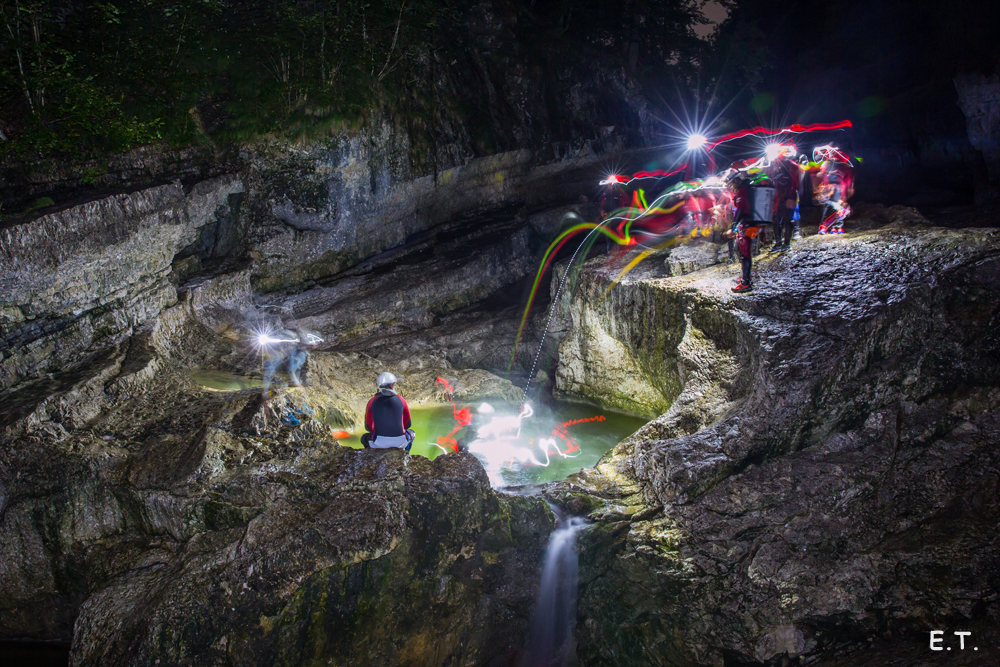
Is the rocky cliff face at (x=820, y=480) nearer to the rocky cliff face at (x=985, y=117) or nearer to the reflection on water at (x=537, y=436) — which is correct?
the reflection on water at (x=537, y=436)

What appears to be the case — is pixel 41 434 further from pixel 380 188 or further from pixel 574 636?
pixel 380 188

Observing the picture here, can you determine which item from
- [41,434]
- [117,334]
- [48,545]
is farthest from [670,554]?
[117,334]

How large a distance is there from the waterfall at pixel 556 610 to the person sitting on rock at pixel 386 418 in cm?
218

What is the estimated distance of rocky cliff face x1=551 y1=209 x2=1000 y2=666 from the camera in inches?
200

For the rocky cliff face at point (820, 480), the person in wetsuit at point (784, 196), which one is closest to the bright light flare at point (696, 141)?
the person in wetsuit at point (784, 196)

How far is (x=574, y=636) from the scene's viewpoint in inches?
240

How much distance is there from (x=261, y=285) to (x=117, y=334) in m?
3.36

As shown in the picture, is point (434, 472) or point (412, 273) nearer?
point (434, 472)

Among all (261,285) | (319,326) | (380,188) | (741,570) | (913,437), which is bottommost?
(741,570)

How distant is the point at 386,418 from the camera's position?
6777 millimetres

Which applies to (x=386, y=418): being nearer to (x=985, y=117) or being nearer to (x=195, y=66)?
(x=195, y=66)

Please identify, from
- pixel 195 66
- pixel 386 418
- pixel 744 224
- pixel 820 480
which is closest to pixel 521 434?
pixel 386 418

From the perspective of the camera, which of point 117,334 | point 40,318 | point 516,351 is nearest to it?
point 40,318

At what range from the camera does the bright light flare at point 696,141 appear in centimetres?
2141
